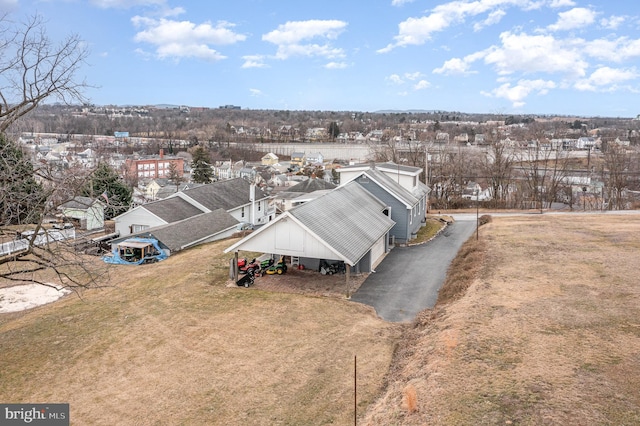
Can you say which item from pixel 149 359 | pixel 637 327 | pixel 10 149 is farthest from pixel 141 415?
pixel 637 327

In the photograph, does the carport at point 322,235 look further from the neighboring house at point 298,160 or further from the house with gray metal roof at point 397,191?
the neighboring house at point 298,160

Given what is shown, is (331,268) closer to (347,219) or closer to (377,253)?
(347,219)

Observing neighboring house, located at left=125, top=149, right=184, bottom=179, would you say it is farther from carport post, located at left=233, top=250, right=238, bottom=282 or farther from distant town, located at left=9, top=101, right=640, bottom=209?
carport post, located at left=233, top=250, right=238, bottom=282

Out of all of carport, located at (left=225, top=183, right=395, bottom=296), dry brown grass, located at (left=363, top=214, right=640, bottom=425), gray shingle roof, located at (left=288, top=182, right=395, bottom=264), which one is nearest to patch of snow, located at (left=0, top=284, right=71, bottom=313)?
carport, located at (left=225, top=183, right=395, bottom=296)

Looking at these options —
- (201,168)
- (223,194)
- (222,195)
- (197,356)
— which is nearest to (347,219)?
(197,356)

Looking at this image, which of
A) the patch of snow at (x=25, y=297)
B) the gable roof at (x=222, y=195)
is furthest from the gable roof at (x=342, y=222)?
the gable roof at (x=222, y=195)

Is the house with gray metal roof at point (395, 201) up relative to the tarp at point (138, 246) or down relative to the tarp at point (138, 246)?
up
